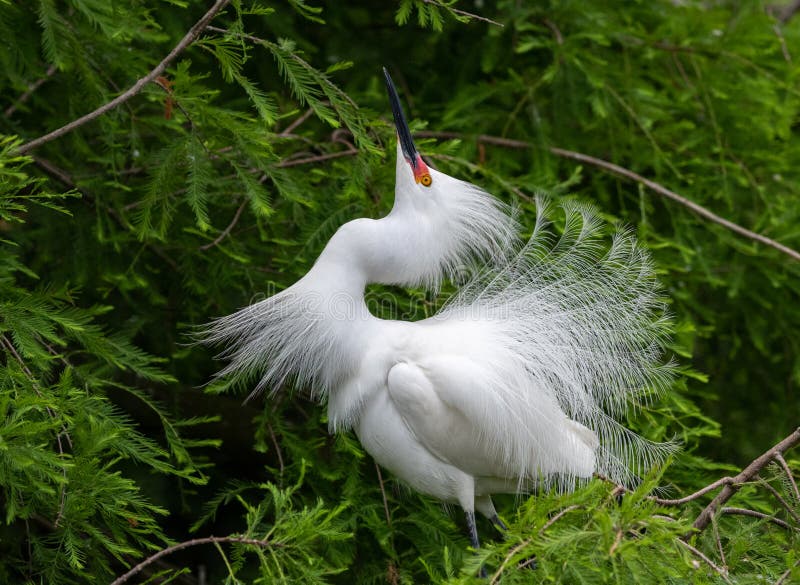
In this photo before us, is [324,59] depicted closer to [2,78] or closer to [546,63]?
[546,63]

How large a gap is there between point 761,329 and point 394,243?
1.90 metres

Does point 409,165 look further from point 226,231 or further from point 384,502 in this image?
point 384,502

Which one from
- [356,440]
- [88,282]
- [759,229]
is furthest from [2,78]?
[759,229]

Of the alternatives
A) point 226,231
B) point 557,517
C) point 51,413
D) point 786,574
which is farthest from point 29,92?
point 786,574

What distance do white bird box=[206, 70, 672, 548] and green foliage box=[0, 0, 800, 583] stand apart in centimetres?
17

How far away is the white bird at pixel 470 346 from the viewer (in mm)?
2152

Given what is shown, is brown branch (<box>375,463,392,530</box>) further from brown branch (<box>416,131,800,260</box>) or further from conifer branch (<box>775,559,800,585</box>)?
brown branch (<box>416,131,800,260</box>)

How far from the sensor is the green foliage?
6.22ft

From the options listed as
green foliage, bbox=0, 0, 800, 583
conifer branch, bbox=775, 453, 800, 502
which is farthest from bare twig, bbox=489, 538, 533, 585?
conifer branch, bbox=775, 453, 800, 502

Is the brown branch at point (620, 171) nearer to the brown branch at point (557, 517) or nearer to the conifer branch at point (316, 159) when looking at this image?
the conifer branch at point (316, 159)

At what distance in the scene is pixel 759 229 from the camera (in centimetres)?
329

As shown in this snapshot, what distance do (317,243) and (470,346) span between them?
71cm

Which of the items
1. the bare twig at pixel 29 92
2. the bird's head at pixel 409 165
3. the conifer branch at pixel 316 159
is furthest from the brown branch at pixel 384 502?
the bare twig at pixel 29 92

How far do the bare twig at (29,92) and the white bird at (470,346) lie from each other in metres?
1.05
